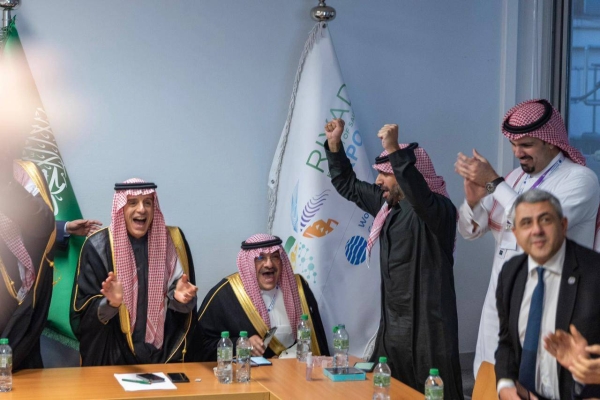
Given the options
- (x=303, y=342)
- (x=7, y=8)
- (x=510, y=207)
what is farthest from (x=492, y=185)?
(x=7, y=8)

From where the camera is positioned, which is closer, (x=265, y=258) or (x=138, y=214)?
(x=138, y=214)

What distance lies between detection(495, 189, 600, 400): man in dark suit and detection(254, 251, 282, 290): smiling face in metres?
2.03

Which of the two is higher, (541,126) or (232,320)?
(541,126)

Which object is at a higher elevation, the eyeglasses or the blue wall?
the blue wall

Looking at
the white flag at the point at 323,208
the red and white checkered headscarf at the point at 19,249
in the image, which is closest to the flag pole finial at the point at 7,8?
the red and white checkered headscarf at the point at 19,249

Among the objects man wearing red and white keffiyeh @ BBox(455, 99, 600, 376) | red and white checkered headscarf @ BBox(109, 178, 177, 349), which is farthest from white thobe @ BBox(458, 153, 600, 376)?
red and white checkered headscarf @ BBox(109, 178, 177, 349)

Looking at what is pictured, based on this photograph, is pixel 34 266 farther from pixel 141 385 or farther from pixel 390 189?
pixel 390 189

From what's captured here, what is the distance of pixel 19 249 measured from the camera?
4059mm

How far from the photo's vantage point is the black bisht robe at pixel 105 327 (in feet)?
14.1

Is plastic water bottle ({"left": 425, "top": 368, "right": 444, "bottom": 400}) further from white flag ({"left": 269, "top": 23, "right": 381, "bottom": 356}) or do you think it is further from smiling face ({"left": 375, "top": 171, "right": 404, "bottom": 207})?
white flag ({"left": 269, "top": 23, "right": 381, "bottom": 356})

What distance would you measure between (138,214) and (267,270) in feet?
2.72

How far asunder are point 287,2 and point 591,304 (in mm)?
3512

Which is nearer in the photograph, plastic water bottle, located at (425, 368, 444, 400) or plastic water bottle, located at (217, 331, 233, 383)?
plastic water bottle, located at (425, 368, 444, 400)

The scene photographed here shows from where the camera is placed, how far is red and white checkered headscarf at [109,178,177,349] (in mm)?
4387
